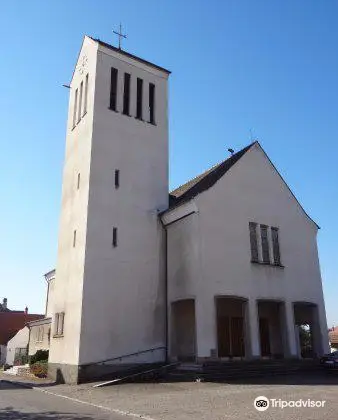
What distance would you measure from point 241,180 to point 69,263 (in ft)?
35.3

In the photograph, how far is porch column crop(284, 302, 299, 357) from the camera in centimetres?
2208

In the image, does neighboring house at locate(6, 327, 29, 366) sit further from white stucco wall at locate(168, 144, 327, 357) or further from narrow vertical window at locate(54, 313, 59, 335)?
white stucco wall at locate(168, 144, 327, 357)

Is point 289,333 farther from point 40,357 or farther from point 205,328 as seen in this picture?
point 40,357

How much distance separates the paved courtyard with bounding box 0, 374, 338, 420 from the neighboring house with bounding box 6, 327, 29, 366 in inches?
1118

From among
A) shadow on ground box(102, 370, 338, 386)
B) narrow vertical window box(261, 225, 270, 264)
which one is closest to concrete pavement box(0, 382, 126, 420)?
shadow on ground box(102, 370, 338, 386)

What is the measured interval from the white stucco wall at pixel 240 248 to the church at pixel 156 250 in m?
0.06

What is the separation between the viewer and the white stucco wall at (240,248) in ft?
67.5

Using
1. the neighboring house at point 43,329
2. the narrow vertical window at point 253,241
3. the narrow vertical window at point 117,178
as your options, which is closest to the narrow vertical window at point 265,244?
the narrow vertical window at point 253,241

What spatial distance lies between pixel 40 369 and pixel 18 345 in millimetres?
24165

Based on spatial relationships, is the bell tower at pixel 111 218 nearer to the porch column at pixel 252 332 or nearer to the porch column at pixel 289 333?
the porch column at pixel 252 332

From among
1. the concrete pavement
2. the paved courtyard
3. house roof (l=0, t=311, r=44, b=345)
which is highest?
house roof (l=0, t=311, r=44, b=345)

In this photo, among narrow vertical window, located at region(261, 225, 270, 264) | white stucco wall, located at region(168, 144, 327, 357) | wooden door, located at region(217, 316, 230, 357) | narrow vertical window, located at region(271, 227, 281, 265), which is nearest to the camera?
white stucco wall, located at region(168, 144, 327, 357)

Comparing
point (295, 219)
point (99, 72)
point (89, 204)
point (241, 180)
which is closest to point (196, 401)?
point (89, 204)

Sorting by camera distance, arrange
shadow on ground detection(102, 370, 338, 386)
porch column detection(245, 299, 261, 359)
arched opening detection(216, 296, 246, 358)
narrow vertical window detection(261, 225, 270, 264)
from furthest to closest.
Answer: narrow vertical window detection(261, 225, 270, 264) → arched opening detection(216, 296, 246, 358) → porch column detection(245, 299, 261, 359) → shadow on ground detection(102, 370, 338, 386)
